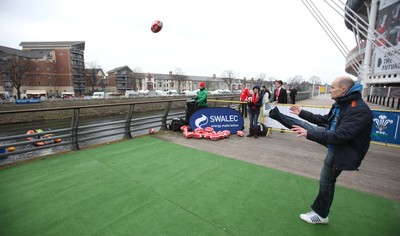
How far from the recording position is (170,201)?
2.89m

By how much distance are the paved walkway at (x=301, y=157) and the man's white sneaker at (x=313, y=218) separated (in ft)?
2.96

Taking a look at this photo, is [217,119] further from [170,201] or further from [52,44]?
[52,44]

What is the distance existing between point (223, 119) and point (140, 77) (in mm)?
82702

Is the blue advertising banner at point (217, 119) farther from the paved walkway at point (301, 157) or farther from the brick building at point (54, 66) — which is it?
the brick building at point (54, 66)

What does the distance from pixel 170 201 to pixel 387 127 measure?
654cm

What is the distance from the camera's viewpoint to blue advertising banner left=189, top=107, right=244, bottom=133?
6785mm

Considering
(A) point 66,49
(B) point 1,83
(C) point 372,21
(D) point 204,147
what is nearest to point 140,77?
(A) point 66,49

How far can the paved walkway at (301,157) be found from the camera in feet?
11.5

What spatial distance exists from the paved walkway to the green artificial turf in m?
0.39

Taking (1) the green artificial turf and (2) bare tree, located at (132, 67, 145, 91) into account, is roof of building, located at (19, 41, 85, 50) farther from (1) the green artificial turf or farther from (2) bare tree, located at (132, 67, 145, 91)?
(1) the green artificial turf

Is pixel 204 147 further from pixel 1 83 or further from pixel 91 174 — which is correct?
pixel 1 83

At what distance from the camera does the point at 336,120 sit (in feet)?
7.00

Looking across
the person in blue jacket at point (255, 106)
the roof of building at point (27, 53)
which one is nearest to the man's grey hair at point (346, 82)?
the person in blue jacket at point (255, 106)

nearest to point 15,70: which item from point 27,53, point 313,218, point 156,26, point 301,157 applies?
point 27,53
